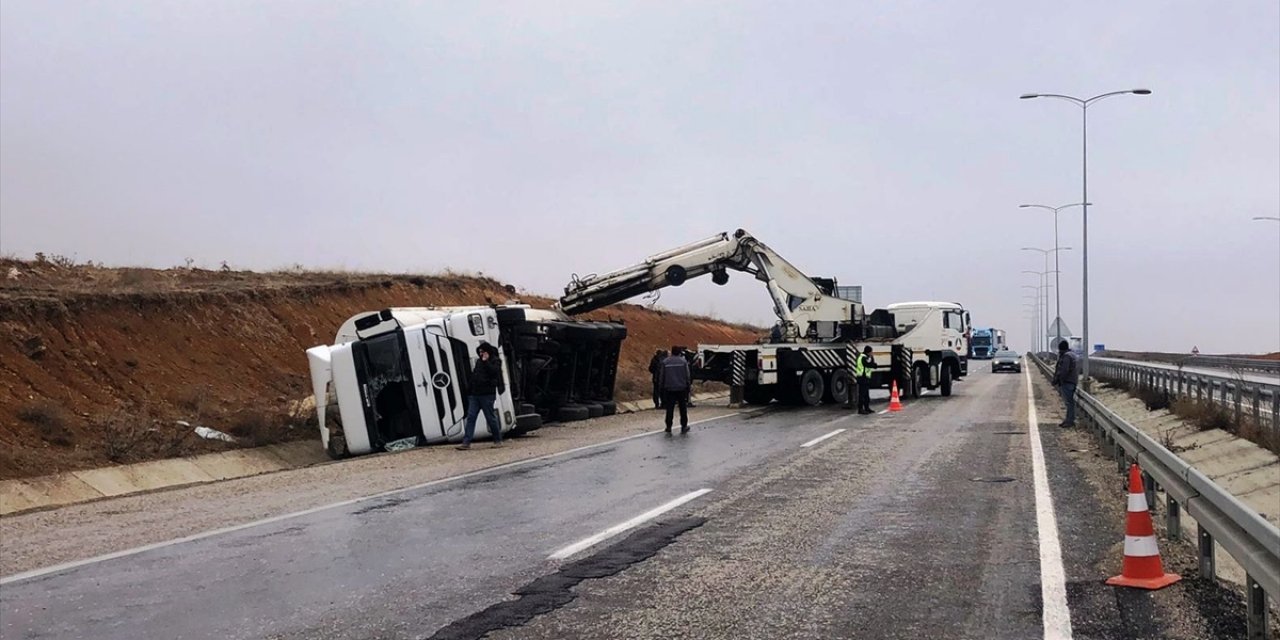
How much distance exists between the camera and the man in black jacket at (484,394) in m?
17.8

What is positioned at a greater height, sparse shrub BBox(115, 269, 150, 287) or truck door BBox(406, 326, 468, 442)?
sparse shrub BBox(115, 269, 150, 287)

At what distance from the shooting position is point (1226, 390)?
17.1 meters

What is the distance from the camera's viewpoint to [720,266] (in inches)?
1120

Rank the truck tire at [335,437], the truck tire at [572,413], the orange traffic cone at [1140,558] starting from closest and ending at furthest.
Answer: the orange traffic cone at [1140,558] < the truck tire at [335,437] < the truck tire at [572,413]

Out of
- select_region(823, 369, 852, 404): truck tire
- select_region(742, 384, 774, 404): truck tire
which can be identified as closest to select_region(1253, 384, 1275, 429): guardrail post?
select_region(823, 369, 852, 404): truck tire

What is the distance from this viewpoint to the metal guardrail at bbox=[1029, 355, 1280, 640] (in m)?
5.34

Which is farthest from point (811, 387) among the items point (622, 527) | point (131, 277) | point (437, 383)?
point (622, 527)

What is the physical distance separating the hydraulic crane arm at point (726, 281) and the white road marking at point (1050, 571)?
602 inches

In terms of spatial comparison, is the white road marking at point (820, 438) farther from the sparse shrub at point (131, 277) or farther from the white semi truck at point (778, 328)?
the sparse shrub at point (131, 277)

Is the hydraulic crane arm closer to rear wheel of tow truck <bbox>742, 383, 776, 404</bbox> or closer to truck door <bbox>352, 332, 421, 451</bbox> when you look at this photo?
rear wheel of tow truck <bbox>742, 383, 776, 404</bbox>

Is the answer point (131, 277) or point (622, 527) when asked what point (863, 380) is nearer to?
point (131, 277)

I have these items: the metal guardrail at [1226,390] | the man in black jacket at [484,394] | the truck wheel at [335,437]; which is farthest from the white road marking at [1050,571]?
the truck wheel at [335,437]

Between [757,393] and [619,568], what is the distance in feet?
71.3

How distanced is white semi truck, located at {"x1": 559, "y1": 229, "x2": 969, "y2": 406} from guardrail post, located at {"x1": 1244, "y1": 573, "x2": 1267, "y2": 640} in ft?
72.1
